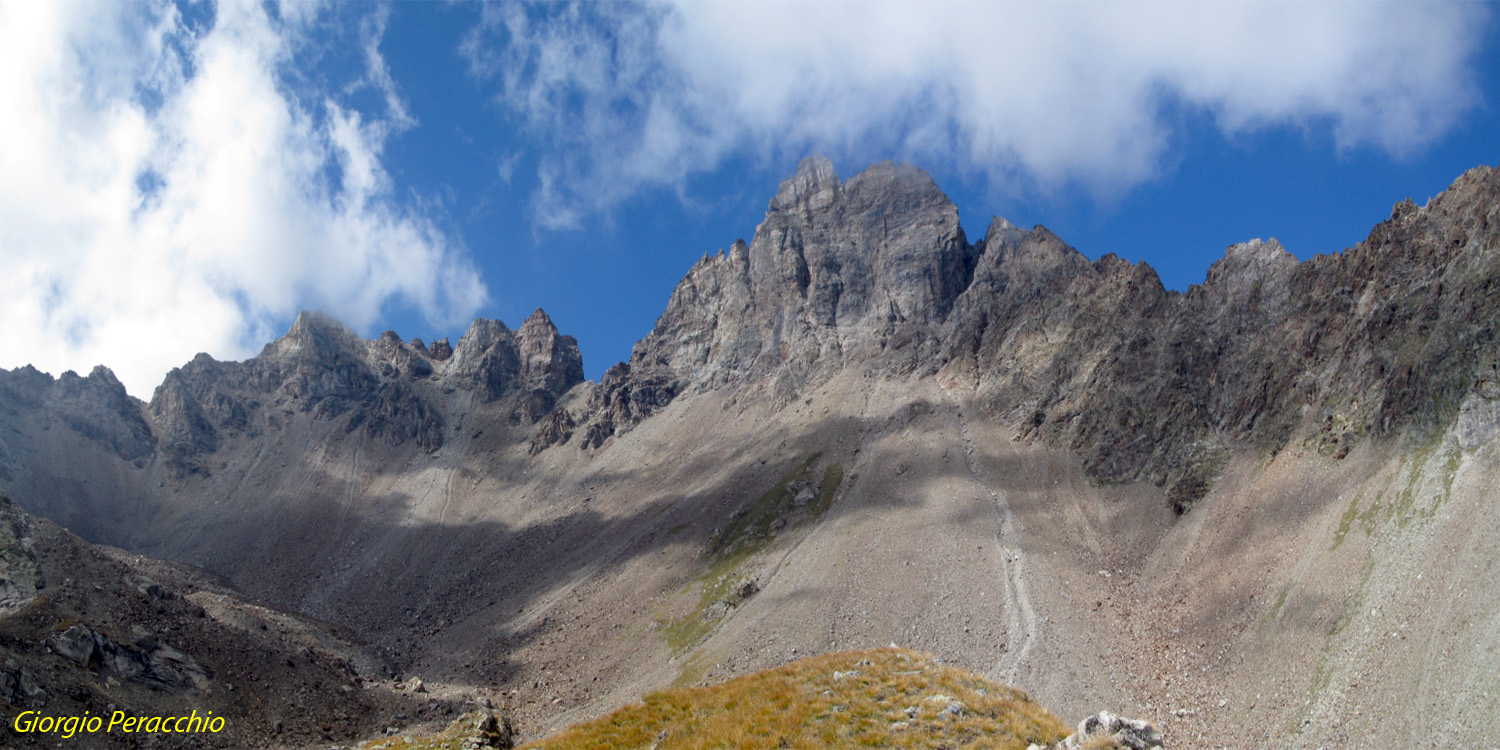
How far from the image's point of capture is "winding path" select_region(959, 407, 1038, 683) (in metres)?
57.3

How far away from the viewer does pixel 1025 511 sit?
8906 centimetres

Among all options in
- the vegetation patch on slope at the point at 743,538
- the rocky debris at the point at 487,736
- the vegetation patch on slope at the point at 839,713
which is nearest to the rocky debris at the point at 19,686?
the rocky debris at the point at 487,736

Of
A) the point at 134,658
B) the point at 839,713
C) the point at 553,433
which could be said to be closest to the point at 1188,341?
the point at 839,713

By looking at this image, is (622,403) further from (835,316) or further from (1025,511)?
(1025,511)

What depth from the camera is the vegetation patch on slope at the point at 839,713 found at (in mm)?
21281

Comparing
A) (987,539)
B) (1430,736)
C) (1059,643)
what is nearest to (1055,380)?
(987,539)

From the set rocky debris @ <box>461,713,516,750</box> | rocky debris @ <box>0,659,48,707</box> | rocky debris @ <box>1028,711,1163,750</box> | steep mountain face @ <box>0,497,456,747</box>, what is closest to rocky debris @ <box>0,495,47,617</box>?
steep mountain face @ <box>0,497,456,747</box>

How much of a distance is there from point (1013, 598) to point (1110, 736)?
5444cm

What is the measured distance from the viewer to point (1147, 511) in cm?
8281

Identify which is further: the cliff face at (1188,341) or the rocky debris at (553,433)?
the rocky debris at (553,433)

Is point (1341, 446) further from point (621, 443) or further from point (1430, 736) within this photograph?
point (621, 443)

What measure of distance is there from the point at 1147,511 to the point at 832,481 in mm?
43741

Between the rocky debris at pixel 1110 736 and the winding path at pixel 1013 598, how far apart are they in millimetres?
37473

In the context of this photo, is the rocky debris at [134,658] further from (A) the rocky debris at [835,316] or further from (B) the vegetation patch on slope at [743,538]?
(A) the rocky debris at [835,316]
